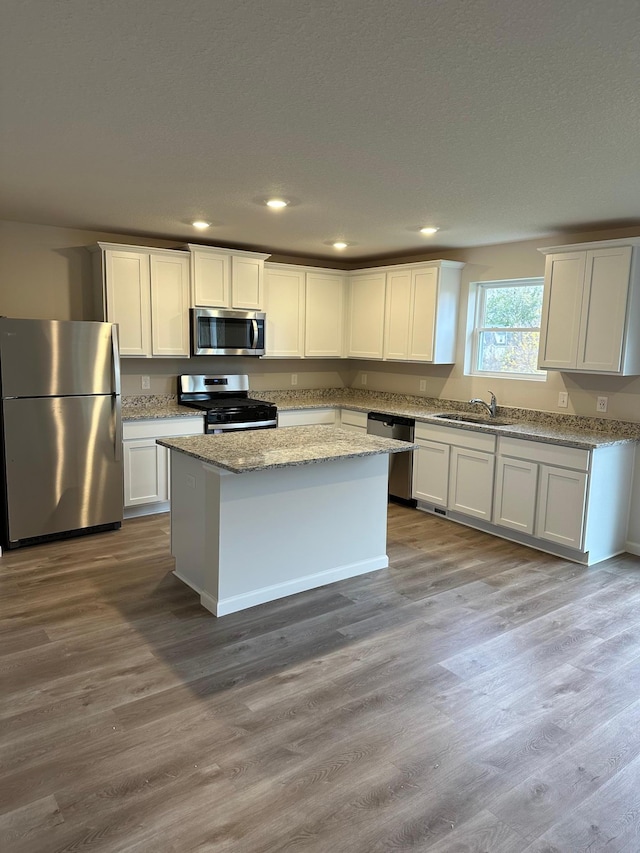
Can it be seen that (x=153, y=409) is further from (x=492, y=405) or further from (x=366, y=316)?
(x=492, y=405)

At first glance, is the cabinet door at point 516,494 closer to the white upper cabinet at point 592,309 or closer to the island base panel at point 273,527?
the white upper cabinet at point 592,309

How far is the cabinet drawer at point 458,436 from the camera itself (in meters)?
4.58

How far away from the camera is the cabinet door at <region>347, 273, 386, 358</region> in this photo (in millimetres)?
6035

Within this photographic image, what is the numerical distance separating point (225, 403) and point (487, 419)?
96.6 inches

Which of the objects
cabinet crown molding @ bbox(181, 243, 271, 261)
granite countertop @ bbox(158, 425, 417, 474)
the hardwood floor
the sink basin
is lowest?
the hardwood floor

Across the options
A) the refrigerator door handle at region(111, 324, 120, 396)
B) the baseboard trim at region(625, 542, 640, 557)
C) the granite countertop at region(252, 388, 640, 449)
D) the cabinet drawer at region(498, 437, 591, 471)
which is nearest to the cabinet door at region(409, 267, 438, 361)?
the granite countertop at region(252, 388, 640, 449)

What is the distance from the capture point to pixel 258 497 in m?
3.29

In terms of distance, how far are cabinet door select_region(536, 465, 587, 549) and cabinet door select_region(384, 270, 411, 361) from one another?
6.93ft

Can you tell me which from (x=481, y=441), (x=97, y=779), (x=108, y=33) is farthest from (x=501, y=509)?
(x=108, y=33)

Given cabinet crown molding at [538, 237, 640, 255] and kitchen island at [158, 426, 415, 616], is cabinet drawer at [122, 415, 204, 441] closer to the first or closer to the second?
kitchen island at [158, 426, 415, 616]

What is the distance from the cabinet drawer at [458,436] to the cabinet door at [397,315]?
3.22ft

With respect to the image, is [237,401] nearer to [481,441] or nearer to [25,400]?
[25,400]

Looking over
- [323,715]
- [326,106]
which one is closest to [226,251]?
[326,106]

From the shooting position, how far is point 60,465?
4.26 m
